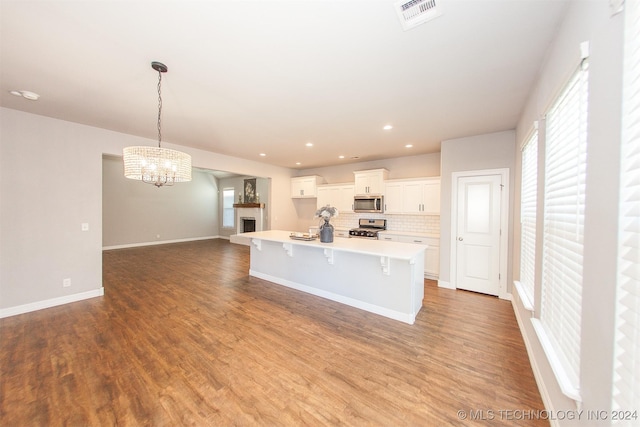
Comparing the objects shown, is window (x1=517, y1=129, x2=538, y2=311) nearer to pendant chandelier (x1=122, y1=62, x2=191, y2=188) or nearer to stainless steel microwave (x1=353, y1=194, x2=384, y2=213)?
stainless steel microwave (x1=353, y1=194, x2=384, y2=213)

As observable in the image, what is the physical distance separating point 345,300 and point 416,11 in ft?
10.6

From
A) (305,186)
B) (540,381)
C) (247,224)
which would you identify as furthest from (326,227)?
(247,224)

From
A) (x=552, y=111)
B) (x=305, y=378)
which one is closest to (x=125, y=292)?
(x=305, y=378)

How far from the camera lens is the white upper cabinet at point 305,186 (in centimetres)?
661

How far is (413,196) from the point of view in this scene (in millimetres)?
4938

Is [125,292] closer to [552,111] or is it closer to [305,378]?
[305,378]

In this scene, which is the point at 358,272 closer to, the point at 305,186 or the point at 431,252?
the point at 431,252

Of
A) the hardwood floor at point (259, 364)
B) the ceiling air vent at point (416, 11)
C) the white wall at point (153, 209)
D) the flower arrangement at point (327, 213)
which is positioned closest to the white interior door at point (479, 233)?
the hardwood floor at point (259, 364)

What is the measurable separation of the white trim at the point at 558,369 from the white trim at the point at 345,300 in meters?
1.31

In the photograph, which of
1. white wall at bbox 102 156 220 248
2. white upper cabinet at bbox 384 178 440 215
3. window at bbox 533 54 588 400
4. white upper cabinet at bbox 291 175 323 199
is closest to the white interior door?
white upper cabinet at bbox 384 178 440 215

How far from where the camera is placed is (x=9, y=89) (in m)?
2.42

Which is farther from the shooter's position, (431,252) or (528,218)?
(431,252)

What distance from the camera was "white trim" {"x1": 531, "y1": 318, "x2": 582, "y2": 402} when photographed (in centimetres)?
111

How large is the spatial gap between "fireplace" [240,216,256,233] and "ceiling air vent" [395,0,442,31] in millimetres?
8055
